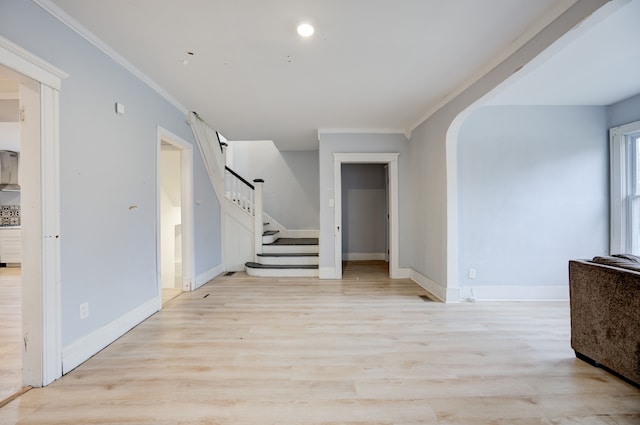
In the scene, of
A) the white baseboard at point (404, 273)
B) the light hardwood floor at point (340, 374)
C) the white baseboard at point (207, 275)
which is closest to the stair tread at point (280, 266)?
the white baseboard at point (207, 275)

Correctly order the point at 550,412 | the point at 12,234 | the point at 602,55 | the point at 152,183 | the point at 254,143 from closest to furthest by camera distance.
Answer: the point at 550,412 < the point at 602,55 < the point at 152,183 < the point at 12,234 < the point at 254,143

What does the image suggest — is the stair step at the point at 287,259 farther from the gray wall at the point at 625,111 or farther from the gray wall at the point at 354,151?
the gray wall at the point at 625,111

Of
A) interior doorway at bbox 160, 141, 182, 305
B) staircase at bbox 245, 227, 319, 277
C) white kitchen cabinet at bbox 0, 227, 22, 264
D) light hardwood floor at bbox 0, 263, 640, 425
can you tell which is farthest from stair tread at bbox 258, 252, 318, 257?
white kitchen cabinet at bbox 0, 227, 22, 264

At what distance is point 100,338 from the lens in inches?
89.5

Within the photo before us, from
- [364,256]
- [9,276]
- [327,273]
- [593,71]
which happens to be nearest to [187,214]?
[327,273]

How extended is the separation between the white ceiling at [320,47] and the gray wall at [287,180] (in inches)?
116

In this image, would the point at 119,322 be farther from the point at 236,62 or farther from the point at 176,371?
the point at 236,62

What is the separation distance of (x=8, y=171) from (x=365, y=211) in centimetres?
755

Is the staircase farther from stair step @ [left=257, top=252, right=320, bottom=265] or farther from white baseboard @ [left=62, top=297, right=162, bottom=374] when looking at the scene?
white baseboard @ [left=62, top=297, right=162, bottom=374]

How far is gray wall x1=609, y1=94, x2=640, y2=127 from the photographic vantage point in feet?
10.5

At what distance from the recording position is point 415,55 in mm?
2430

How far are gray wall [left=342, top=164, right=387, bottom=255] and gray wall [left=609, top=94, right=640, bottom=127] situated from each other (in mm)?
3721

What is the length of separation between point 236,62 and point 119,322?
105 inches

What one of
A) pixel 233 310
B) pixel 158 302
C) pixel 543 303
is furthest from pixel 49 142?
pixel 543 303
